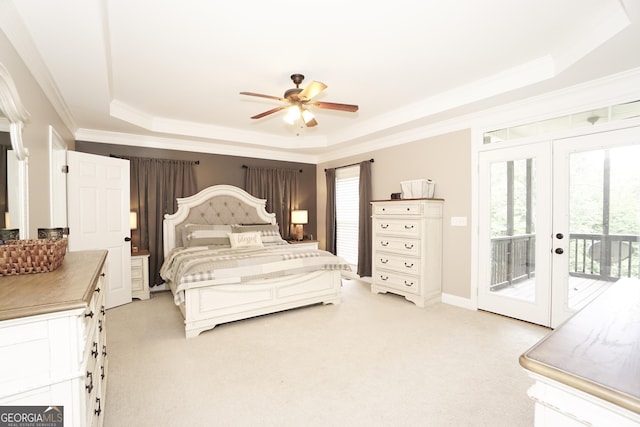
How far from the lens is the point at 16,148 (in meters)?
1.91

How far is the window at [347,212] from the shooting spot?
5672 mm

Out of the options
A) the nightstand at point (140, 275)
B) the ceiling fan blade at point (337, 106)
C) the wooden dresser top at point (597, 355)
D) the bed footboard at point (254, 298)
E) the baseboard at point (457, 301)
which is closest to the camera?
the wooden dresser top at point (597, 355)

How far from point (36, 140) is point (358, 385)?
Result: 3.25 m

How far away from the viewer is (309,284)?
3.91 m

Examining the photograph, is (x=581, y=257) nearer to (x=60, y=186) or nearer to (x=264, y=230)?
(x=264, y=230)

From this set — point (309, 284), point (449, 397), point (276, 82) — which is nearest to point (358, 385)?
point (449, 397)

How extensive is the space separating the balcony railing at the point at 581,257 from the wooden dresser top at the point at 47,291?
4.00 metres

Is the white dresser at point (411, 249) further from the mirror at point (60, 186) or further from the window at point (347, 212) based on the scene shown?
the mirror at point (60, 186)

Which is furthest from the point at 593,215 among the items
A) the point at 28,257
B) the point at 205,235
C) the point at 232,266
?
the point at 205,235

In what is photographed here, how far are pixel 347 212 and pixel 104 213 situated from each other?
392cm

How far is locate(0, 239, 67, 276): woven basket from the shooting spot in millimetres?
1340

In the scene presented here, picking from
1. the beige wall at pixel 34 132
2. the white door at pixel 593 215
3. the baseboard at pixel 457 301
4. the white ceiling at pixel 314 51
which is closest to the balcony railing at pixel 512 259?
the white door at pixel 593 215

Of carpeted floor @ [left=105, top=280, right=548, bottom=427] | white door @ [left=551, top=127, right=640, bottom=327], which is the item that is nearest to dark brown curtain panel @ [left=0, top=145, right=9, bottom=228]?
carpeted floor @ [left=105, top=280, right=548, bottom=427]

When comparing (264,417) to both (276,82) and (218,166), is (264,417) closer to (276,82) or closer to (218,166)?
(276,82)
